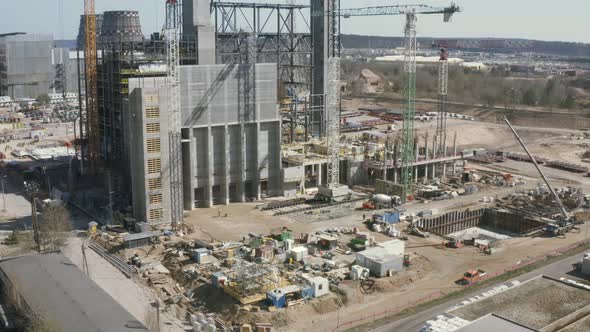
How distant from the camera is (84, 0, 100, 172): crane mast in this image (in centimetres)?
5088

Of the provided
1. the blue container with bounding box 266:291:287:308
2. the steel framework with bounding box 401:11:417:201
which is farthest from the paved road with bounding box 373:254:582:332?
the steel framework with bounding box 401:11:417:201

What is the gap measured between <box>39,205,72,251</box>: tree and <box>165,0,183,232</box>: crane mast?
6824 millimetres

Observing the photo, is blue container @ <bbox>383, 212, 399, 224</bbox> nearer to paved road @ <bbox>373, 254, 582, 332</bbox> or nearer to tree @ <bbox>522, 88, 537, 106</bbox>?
paved road @ <bbox>373, 254, 582, 332</bbox>

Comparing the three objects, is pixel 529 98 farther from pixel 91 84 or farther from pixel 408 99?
pixel 91 84

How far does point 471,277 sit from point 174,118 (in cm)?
2132

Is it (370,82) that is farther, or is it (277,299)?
(370,82)

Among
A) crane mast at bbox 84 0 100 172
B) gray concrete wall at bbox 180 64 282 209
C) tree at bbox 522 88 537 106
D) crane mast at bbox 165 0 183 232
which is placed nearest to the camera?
crane mast at bbox 165 0 183 232

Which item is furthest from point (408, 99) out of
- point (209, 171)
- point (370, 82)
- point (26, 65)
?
point (370, 82)

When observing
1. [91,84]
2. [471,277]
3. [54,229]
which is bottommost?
[471,277]

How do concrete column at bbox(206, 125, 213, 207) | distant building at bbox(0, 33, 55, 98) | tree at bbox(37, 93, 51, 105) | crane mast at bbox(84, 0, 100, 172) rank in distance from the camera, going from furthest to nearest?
distant building at bbox(0, 33, 55, 98)
tree at bbox(37, 93, 51, 105)
crane mast at bbox(84, 0, 100, 172)
concrete column at bbox(206, 125, 213, 207)

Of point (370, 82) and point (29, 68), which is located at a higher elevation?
point (29, 68)

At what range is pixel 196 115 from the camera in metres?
46.6

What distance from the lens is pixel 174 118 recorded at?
4294 cm

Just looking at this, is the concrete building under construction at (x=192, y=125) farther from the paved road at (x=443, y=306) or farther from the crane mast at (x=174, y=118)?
the paved road at (x=443, y=306)
